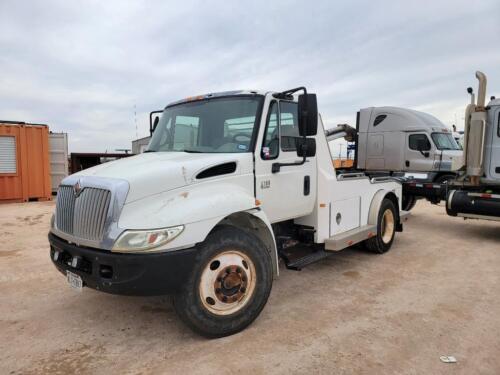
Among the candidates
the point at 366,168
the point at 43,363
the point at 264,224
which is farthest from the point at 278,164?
the point at 366,168

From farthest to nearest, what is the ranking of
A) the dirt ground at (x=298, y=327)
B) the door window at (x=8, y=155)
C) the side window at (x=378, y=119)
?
the door window at (x=8, y=155) → the side window at (x=378, y=119) → the dirt ground at (x=298, y=327)

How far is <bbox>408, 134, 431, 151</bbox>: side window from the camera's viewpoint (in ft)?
36.3

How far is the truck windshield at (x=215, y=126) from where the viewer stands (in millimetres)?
3959

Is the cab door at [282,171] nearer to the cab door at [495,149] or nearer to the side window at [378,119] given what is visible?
the cab door at [495,149]

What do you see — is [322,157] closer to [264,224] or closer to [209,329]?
[264,224]

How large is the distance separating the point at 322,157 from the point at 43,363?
366 centimetres

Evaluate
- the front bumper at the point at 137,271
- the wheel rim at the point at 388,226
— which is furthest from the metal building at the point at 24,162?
the wheel rim at the point at 388,226

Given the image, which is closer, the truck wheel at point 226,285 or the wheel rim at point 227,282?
the truck wheel at point 226,285

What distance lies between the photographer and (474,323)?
3.71 metres

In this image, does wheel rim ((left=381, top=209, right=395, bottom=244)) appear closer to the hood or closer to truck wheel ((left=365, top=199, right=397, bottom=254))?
truck wheel ((left=365, top=199, right=397, bottom=254))

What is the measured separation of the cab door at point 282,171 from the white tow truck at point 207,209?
Answer: 0.5 inches

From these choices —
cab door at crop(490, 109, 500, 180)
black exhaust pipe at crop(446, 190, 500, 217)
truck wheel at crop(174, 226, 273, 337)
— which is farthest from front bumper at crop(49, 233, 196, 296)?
cab door at crop(490, 109, 500, 180)

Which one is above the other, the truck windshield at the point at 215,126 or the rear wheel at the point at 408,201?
the truck windshield at the point at 215,126

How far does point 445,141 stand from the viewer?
11508 mm
